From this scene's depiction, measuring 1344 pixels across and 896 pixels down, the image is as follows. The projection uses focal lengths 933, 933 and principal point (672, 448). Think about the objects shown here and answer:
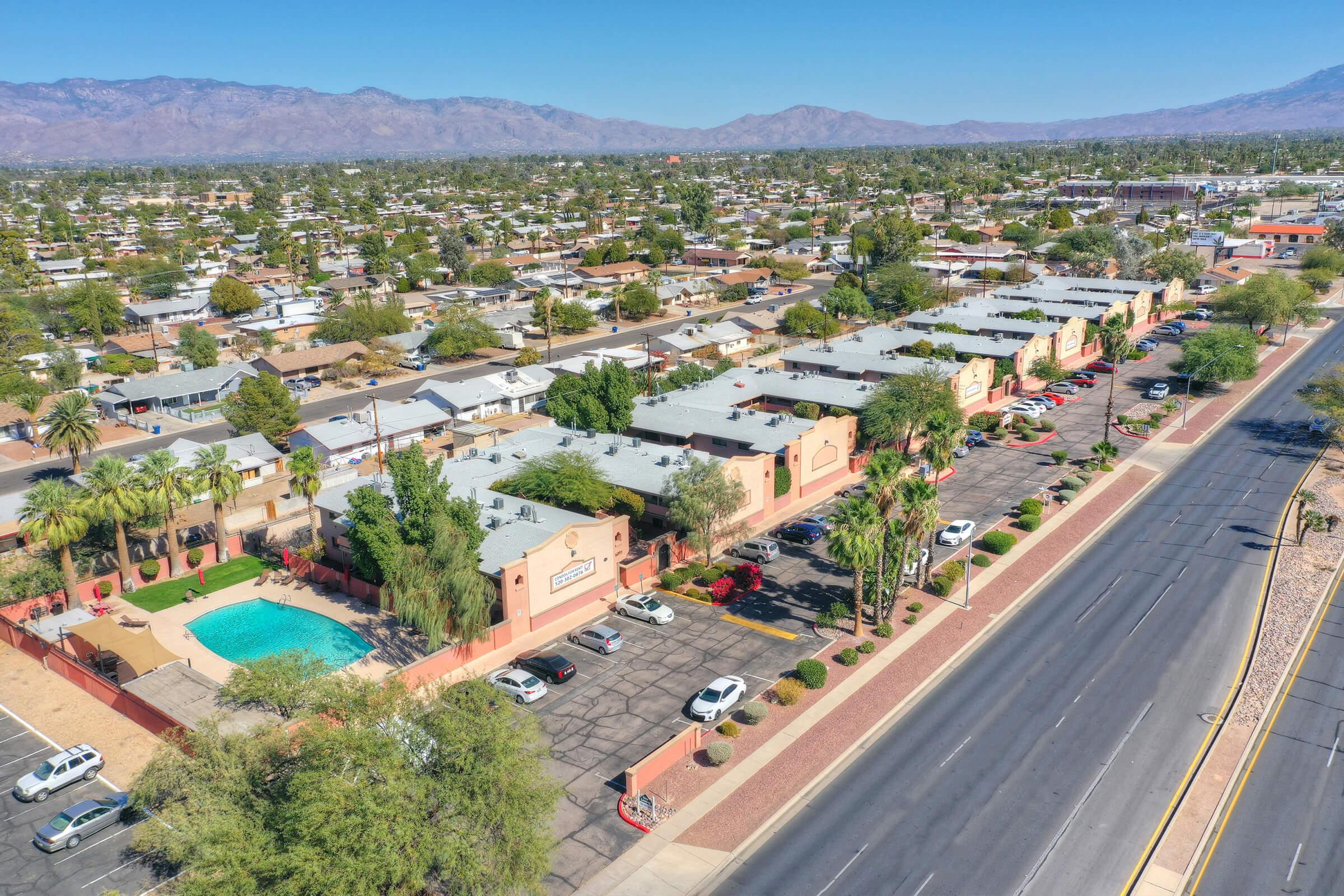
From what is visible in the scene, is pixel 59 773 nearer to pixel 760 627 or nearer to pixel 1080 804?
pixel 760 627

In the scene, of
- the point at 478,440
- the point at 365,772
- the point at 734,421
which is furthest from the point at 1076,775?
the point at 478,440

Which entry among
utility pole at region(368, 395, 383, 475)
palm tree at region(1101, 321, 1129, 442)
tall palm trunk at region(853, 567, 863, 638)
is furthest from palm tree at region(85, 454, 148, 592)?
palm tree at region(1101, 321, 1129, 442)

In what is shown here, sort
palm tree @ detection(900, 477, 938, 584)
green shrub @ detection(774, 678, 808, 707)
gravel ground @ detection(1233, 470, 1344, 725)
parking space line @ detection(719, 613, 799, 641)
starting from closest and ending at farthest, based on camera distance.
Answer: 1. green shrub @ detection(774, 678, 808, 707)
2. gravel ground @ detection(1233, 470, 1344, 725)
3. palm tree @ detection(900, 477, 938, 584)
4. parking space line @ detection(719, 613, 799, 641)

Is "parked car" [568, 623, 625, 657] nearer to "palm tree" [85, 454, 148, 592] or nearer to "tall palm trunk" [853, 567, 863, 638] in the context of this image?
"tall palm trunk" [853, 567, 863, 638]

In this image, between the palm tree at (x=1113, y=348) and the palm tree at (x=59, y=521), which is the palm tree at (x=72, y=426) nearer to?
the palm tree at (x=59, y=521)

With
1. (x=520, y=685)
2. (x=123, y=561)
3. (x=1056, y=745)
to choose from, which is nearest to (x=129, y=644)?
(x=123, y=561)
